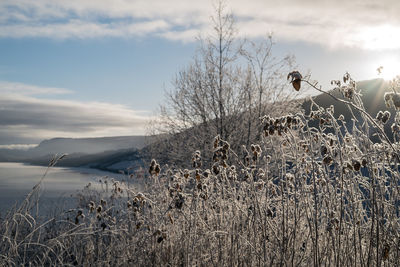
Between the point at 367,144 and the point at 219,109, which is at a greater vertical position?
the point at 219,109

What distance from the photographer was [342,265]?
349 centimetres

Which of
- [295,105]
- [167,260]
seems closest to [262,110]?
[295,105]

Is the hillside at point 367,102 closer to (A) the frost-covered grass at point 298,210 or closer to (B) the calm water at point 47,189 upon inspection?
(B) the calm water at point 47,189

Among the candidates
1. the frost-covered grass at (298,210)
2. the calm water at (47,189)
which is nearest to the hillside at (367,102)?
the calm water at (47,189)

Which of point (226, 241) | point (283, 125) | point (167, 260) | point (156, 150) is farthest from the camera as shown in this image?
point (156, 150)

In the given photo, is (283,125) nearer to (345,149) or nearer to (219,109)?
(345,149)

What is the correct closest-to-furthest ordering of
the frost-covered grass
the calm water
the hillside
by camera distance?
the frost-covered grass, the calm water, the hillside

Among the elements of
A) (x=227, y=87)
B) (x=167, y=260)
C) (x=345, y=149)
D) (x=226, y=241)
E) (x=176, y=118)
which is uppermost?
(x=227, y=87)

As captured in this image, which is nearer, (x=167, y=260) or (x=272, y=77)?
(x=167, y=260)

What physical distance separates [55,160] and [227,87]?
1345 cm

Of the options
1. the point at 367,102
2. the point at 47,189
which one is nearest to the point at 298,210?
the point at 47,189

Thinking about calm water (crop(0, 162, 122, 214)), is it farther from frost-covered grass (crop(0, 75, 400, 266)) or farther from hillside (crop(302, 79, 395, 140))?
hillside (crop(302, 79, 395, 140))

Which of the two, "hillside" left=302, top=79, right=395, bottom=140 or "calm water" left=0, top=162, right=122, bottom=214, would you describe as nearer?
"calm water" left=0, top=162, right=122, bottom=214

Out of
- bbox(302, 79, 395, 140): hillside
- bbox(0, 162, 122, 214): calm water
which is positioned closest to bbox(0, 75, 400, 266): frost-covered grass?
bbox(0, 162, 122, 214): calm water
